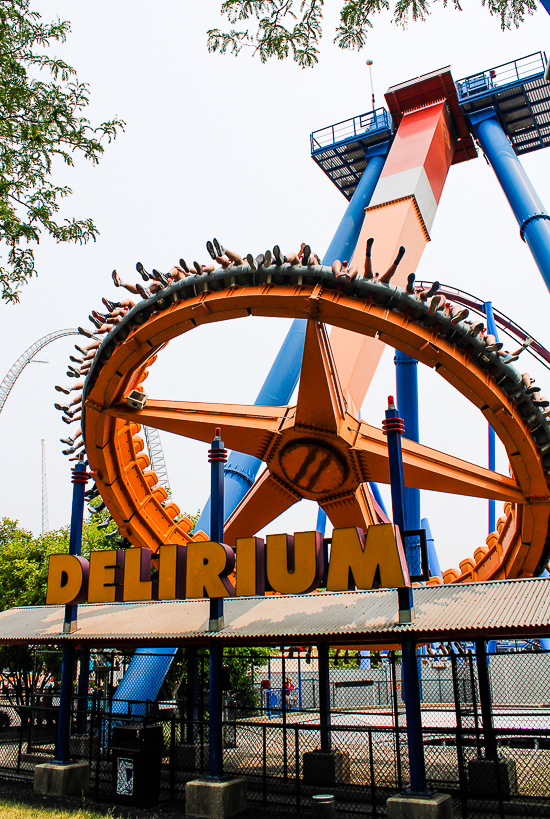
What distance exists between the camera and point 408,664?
402 inches

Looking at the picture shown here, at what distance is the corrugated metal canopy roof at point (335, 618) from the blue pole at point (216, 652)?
311mm

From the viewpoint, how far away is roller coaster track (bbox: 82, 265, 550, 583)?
13.3m

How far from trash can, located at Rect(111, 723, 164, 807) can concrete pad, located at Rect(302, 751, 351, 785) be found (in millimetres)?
3780

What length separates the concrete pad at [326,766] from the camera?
14.5 metres

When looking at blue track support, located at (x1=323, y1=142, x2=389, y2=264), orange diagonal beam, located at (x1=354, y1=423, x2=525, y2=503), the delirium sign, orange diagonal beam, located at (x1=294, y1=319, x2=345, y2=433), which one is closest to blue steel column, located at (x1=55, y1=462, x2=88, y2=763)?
the delirium sign

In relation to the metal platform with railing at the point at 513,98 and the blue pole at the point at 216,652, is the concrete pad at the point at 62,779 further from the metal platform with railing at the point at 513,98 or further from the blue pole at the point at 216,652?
the metal platform with railing at the point at 513,98

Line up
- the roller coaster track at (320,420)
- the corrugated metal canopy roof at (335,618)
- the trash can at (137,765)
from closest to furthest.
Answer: the corrugated metal canopy roof at (335,618) → the trash can at (137,765) → the roller coaster track at (320,420)

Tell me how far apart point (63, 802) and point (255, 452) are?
8.45 m

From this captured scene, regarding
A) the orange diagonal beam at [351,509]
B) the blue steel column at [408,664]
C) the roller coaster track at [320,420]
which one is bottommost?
the blue steel column at [408,664]

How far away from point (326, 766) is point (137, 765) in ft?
14.7


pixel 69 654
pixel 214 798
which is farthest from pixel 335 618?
pixel 69 654

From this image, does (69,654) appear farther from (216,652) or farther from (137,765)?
(216,652)

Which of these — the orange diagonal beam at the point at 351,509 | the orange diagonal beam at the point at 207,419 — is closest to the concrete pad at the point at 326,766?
the orange diagonal beam at the point at 351,509

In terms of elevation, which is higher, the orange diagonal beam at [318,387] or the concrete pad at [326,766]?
the orange diagonal beam at [318,387]
